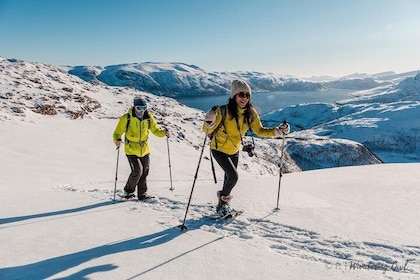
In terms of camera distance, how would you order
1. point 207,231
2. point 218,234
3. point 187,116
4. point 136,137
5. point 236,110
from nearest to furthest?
1. point 218,234
2. point 207,231
3. point 236,110
4. point 136,137
5. point 187,116

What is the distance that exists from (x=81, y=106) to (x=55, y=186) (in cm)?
2440

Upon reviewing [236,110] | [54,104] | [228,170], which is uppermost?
[54,104]

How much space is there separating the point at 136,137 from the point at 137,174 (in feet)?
3.18

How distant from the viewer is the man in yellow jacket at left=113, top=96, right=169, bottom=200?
775cm

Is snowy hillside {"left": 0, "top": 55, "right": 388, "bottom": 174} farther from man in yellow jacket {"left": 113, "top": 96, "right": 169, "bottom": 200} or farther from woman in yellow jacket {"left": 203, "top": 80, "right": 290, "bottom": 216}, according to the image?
woman in yellow jacket {"left": 203, "top": 80, "right": 290, "bottom": 216}

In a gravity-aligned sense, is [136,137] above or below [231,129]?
below

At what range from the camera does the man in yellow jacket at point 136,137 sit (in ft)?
25.4

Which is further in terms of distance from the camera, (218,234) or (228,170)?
(228,170)

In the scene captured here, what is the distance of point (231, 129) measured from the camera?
6277 millimetres

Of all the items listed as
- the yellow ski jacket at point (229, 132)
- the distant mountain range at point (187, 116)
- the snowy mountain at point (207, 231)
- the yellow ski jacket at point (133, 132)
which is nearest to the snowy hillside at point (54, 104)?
the distant mountain range at point (187, 116)

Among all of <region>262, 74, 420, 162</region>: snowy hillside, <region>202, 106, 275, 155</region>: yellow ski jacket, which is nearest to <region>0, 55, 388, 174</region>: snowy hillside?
<region>202, 106, 275, 155</region>: yellow ski jacket

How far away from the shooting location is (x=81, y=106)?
32.5 metres

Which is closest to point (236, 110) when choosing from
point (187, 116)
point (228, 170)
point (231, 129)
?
point (231, 129)

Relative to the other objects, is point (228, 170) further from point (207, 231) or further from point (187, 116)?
point (187, 116)
